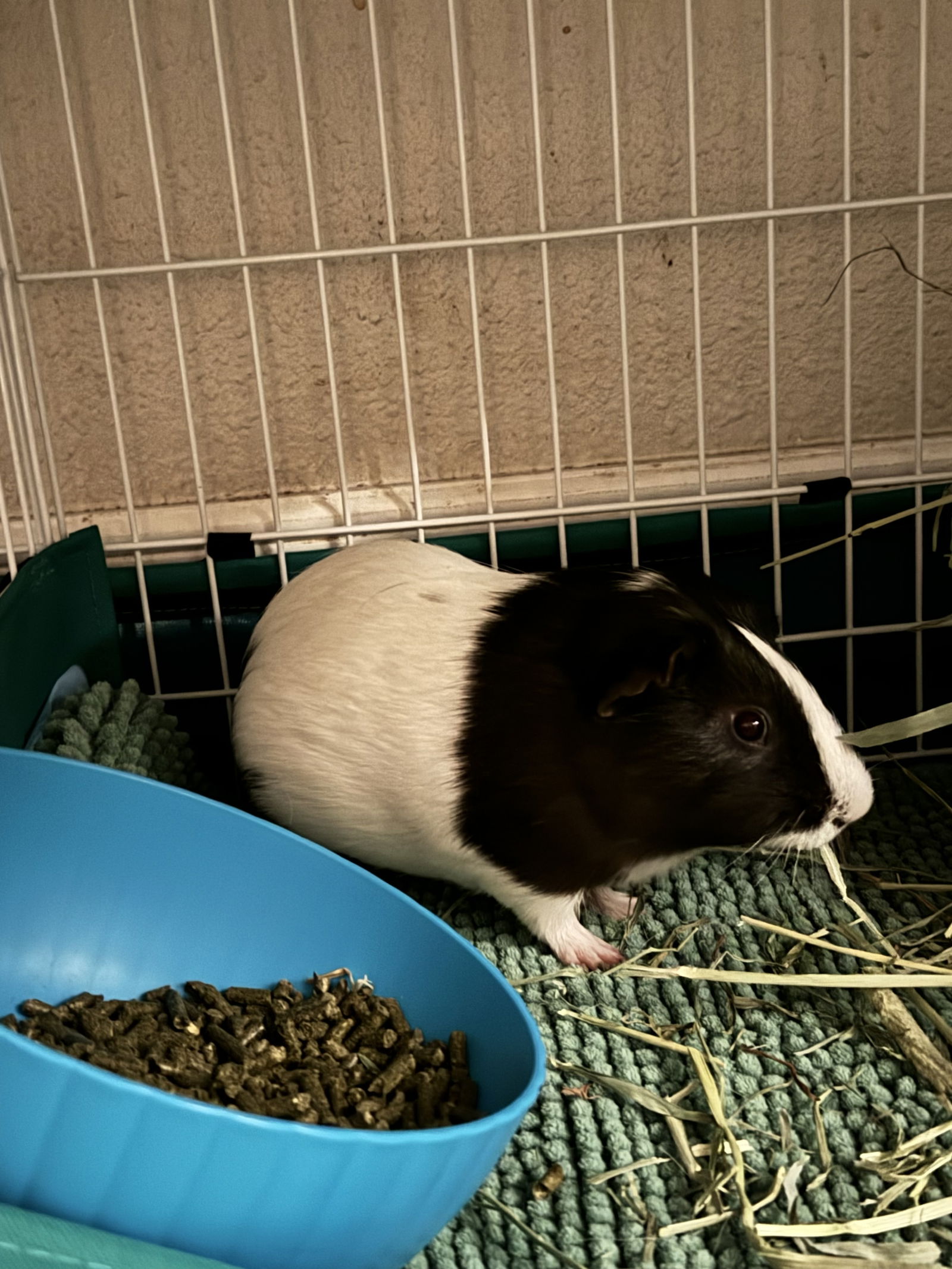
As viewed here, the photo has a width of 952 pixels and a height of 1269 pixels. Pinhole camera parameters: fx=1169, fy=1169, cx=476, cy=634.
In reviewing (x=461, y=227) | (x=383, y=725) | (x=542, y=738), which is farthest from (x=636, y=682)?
(x=461, y=227)

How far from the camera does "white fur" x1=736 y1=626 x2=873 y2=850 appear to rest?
1.20 metres

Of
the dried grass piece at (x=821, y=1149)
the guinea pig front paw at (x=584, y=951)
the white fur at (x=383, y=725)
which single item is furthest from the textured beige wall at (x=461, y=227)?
the dried grass piece at (x=821, y=1149)

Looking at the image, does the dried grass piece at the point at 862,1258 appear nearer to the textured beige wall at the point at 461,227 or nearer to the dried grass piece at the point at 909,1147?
the dried grass piece at the point at 909,1147

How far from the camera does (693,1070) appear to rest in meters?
1.09

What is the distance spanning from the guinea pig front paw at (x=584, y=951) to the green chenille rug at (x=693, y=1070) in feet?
0.06

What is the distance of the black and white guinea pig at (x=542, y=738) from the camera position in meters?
1.19

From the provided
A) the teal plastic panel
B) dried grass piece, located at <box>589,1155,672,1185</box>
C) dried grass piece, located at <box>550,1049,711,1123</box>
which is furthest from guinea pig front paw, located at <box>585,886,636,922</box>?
the teal plastic panel

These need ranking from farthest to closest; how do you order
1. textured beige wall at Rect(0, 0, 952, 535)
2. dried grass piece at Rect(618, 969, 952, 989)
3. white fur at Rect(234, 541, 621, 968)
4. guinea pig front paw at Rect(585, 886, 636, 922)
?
1. textured beige wall at Rect(0, 0, 952, 535)
2. guinea pig front paw at Rect(585, 886, 636, 922)
3. white fur at Rect(234, 541, 621, 968)
4. dried grass piece at Rect(618, 969, 952, 989)

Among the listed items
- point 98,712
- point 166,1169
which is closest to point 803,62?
point 98,712

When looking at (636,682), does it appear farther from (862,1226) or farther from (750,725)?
(862,1226)

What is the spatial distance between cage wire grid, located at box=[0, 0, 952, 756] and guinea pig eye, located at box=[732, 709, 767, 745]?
0.35 metres

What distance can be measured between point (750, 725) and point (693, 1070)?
0.34 metres

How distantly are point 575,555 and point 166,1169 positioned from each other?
1128mm

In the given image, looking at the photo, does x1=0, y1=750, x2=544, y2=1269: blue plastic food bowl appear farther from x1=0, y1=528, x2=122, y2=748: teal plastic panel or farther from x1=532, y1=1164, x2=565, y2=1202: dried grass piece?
x1=0, y1=528, x2=122, y2=748: teal plastic panel
